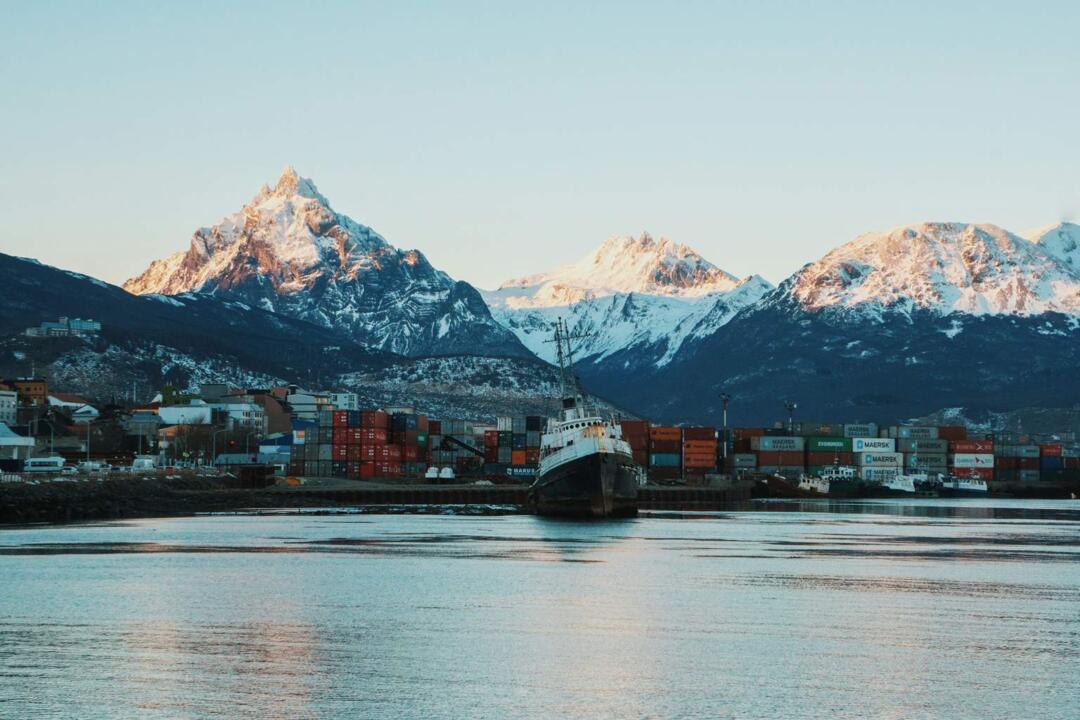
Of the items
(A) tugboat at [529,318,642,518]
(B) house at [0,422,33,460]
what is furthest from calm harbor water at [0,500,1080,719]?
(B) house at [0,422,33,460]

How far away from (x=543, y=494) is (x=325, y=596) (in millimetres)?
68001

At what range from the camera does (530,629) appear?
5394 centimetres

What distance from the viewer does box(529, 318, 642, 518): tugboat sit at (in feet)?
406

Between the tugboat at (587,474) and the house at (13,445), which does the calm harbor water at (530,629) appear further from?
the house at (13,445)

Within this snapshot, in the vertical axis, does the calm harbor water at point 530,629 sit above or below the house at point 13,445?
below

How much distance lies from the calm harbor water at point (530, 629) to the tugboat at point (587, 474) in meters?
26.6

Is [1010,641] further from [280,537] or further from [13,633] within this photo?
[280,537]

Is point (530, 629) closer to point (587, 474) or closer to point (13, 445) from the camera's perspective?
point (587, 474)

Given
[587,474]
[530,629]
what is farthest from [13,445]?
[530,629]

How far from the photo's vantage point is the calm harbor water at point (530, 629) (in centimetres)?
4022

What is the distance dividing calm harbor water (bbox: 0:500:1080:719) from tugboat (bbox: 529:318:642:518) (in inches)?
1049


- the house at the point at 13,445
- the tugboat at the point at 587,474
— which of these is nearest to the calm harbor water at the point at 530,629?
the tugboat at the point at 587,474

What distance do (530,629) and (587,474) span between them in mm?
70679

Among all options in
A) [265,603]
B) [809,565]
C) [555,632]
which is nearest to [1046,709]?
[555,632]
